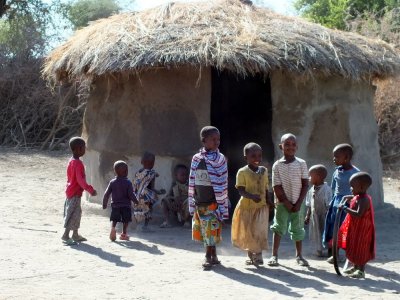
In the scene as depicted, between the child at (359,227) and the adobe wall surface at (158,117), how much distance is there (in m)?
2.97

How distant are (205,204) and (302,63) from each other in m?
2.53

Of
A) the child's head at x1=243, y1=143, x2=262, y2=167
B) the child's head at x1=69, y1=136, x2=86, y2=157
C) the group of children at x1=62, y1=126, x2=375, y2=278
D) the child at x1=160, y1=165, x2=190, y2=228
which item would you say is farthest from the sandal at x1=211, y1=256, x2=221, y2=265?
the child at x1=160, y1=165, x2=190, y2=228

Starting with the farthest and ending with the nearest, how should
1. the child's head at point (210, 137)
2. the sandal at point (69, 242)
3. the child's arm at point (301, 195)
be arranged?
1. the sandal at point (69, 242)
2. the child's arm at point (301, 195)
3. the child's head at point (210, 137)

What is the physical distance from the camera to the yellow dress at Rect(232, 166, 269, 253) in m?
6.01

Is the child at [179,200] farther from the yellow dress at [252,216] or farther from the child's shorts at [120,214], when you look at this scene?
the yellow dress at [252,216]

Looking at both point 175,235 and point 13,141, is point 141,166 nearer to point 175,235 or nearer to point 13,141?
point 175,235

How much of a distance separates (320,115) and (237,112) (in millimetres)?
2331

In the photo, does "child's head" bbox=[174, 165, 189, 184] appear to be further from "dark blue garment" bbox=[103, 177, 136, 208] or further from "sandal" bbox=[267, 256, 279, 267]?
"sandal" bbox=[267, 256, 279, 267]

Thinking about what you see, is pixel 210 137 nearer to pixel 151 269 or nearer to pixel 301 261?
pixel 151 269

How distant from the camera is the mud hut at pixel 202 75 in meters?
7.94

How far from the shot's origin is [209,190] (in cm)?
598

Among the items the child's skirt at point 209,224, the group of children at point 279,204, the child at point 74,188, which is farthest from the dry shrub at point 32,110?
the child's skirt at point 209,224

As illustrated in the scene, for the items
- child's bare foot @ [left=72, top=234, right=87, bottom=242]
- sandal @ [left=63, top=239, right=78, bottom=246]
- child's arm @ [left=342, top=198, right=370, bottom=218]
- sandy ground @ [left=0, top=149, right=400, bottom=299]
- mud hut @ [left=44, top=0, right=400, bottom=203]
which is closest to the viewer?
sandy ground @ [left=0, top=149, right=400, bottom=299]

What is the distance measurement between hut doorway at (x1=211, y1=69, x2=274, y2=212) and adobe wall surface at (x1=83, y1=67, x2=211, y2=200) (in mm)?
1633
